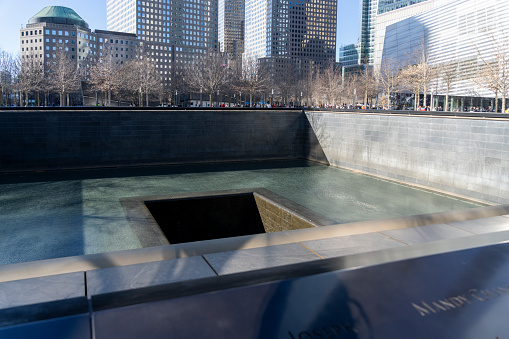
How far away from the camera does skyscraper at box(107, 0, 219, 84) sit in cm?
15175

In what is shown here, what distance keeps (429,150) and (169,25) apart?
157m

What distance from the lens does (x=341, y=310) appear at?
3.31 metres

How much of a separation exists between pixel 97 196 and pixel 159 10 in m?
156

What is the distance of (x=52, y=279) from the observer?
3939 millimetres

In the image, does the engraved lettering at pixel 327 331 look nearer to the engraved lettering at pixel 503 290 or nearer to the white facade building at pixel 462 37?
the engraved lettering at pixel 503 290

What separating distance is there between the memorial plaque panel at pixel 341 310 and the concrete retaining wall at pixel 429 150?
417 inches

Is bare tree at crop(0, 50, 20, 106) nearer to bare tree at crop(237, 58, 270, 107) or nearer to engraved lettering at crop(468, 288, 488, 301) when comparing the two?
bare tree at crop(237, 58, 270, 107)

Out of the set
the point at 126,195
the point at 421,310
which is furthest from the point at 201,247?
the point at 126,195

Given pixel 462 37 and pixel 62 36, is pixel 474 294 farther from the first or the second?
pixel 62 36

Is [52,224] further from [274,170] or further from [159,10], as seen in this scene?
[159,10]

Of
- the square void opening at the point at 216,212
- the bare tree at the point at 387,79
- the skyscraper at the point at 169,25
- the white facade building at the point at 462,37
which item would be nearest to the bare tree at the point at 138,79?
the bare tree at the point at 387,79

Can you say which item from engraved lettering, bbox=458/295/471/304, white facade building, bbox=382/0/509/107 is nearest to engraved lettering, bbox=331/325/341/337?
engraved lettering, bbox=458/295/471/304

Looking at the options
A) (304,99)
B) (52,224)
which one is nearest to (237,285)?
(52,224)

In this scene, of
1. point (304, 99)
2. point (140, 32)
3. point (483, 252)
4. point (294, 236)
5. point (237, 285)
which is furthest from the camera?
point (140, 32)
